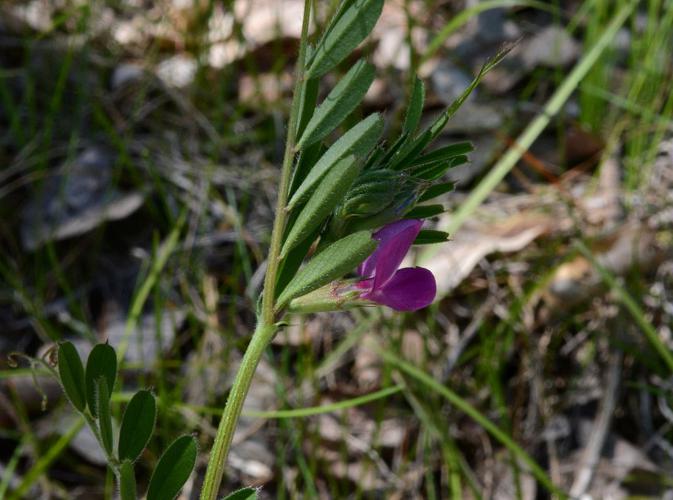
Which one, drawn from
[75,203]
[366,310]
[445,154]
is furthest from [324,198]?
[75,203]

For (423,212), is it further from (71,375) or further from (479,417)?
(479,417)

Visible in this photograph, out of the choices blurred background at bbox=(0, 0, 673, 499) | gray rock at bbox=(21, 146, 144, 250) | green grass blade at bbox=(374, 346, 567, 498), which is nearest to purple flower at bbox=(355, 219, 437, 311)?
green grass blade at bbox=(374, 346, 567, 498)

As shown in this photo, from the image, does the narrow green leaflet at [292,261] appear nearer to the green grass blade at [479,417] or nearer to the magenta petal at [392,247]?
the magenta petal at [392,247]

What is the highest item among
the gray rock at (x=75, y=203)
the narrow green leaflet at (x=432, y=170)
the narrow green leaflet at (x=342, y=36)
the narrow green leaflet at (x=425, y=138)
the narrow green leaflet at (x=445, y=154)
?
the narrow green leaflet at (x=342, y=36)

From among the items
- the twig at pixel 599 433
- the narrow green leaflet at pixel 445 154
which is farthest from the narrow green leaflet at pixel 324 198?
the twig at pixel 599 433

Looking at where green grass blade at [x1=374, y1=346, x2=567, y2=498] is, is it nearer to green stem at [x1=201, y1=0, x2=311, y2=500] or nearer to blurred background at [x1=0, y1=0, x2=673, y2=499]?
blurred background at [x1=0, y1=0, x2=673, y2=499]

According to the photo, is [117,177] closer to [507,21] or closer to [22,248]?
[22,248]
